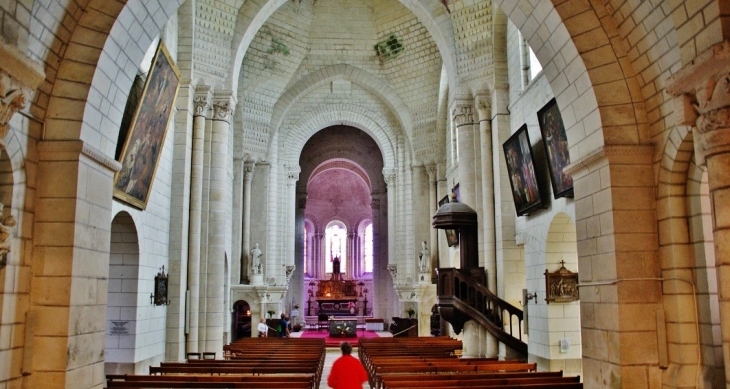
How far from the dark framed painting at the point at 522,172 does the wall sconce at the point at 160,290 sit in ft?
25.8

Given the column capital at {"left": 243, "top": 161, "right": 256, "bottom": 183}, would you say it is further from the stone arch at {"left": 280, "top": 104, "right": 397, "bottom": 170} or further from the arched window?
the arched window

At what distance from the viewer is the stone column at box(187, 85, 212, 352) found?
15.0 m

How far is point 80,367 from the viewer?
763 centimetres

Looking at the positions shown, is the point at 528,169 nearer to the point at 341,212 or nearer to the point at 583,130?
the point at 583,130

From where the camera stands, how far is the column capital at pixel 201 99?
15.4m

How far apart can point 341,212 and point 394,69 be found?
19679mm

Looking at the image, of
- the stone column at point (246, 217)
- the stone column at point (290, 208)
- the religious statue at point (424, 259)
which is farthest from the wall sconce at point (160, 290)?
the stone column at point (290, 208)

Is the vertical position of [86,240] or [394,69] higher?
[394,69]

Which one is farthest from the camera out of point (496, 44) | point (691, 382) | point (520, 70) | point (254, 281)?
point (254, 281)

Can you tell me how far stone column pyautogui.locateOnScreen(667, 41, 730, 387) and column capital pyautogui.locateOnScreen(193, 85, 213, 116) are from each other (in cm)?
1144

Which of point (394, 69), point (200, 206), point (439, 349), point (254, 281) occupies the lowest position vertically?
point (439, 349)

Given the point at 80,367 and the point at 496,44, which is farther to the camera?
the point at 496,44

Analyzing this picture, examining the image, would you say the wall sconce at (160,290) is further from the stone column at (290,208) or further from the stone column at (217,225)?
the stone column at (290,208)

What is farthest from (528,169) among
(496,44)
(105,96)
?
(105,96)
